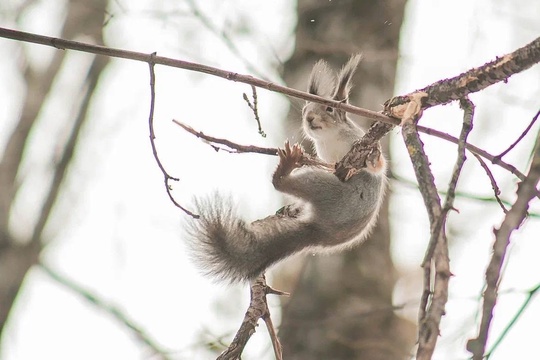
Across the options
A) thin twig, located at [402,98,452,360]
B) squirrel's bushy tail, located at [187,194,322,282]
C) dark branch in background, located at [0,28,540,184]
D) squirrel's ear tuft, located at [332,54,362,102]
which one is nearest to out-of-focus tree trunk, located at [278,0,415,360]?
squirrel's ear tuft, located at [332,54,362,102]

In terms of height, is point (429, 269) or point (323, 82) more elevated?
point (323, 82)

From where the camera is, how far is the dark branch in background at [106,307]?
444 centimetres

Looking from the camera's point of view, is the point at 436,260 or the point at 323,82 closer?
the point at 436,260

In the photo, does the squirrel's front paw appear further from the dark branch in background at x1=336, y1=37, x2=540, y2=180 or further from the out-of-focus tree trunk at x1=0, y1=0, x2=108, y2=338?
the out-of-focus tree trunk at x1=0, y1=0, x2=108, y2=338

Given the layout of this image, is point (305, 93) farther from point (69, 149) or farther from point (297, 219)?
point (69, 149)

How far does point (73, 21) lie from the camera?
5.50 metres

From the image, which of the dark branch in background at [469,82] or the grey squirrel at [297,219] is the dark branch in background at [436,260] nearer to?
the dark branch in background at [469,82]

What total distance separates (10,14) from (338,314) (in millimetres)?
3500

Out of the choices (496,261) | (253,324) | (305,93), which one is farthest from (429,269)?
(253,324)

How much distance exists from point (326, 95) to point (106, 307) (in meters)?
2.48

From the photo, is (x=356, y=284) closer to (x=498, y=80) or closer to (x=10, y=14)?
(x=498, y=80)

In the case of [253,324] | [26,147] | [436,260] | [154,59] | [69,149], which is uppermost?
[69,149]

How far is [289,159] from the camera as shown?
7.63 ft

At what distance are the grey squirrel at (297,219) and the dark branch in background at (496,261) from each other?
1.28 meters
